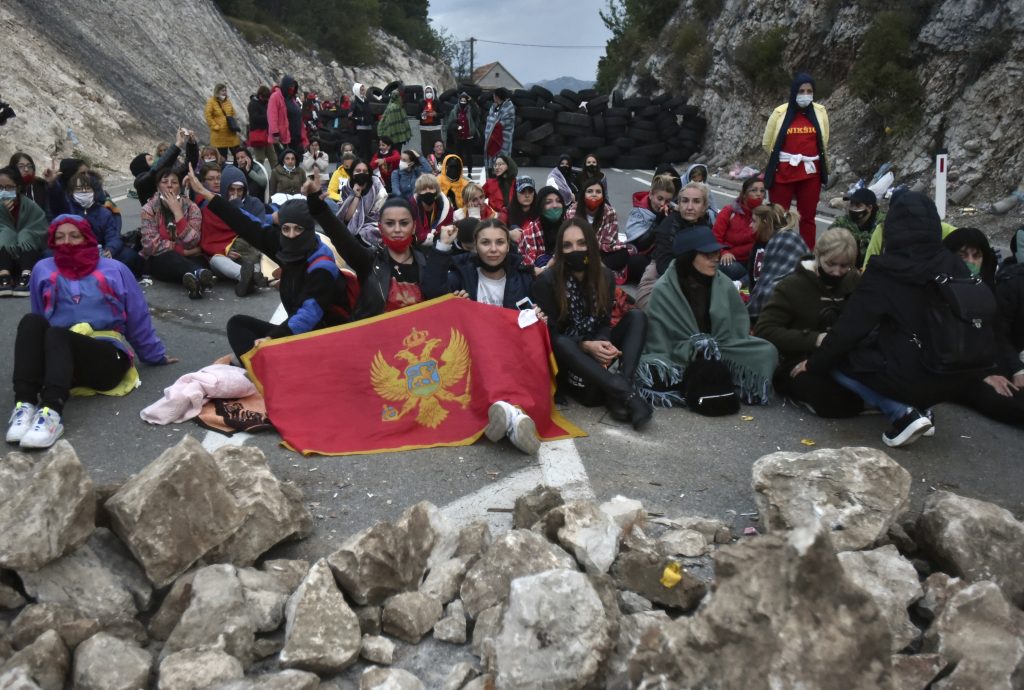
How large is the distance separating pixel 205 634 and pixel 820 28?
23474mm

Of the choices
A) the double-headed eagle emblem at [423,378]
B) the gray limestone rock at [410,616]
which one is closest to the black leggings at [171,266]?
the double-headed eagle emblem at [423,378]

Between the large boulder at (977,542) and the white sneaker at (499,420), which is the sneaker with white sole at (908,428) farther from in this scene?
the white sneaker at (499,420)

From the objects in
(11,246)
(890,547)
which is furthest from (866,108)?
(890,547)

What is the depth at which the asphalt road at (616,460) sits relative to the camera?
4422 mm

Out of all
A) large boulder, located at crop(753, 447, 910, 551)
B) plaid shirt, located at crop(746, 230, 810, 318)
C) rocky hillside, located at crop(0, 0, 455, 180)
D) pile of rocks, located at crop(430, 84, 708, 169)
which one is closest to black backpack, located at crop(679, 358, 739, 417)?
plaid shirt, located at crop(746, 230, 810, 318)

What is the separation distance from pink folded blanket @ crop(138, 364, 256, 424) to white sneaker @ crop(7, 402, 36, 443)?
0.60m

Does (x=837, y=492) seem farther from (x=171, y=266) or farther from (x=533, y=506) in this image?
(x=171, y=266)

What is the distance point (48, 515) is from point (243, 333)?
289 cm

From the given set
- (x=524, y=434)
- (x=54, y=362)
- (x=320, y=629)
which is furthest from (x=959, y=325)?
(x=54, y=362)

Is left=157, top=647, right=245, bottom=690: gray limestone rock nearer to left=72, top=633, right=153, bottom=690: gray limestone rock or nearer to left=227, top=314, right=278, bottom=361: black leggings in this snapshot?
left=72, top=633, right=153, bottom=690: gray limestone rock

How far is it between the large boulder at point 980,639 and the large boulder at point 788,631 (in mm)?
591

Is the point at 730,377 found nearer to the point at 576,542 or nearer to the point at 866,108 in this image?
the point at 576,542

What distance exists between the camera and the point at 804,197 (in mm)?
9703

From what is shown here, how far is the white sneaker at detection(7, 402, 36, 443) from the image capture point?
16.5 feet
